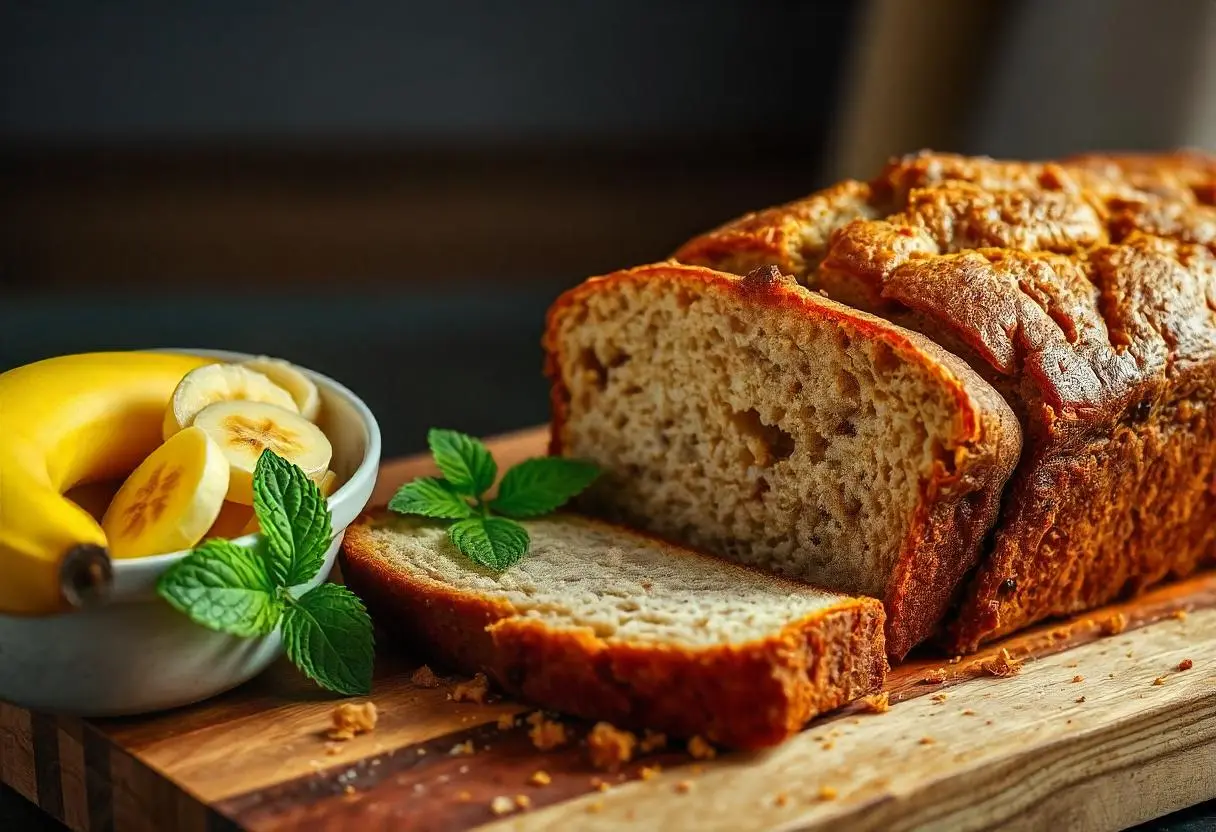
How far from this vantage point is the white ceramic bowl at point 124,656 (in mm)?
2371

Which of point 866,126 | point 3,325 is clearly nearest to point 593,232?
point 866,126

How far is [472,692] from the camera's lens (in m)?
2.66

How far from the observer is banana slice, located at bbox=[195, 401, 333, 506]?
2.60 meters

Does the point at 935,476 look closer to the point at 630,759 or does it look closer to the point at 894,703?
the point at 894,703

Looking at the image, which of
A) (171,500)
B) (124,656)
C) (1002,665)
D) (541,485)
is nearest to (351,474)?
(541,485)

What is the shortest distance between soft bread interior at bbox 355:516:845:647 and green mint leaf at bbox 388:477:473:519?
4cm

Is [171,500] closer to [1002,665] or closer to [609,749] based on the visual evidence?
[609,749]

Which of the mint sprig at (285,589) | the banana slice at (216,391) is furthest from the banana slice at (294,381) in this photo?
the mint sprig at (285,589)

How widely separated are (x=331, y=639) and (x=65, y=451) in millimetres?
581

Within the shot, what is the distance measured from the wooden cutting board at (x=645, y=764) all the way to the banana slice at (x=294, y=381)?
0.57m

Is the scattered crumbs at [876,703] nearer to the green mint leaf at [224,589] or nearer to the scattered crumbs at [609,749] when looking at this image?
the scattered crumbs at [609,749]

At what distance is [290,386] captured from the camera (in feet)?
10.3

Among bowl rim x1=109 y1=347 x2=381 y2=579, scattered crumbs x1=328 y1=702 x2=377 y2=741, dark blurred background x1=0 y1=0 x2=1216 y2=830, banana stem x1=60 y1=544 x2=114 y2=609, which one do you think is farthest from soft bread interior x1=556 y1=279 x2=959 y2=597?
dark blurred background x1=0 y1=0 x2=1216 y2=830

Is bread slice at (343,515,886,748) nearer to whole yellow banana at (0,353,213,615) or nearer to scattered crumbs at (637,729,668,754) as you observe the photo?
scattered crumbs at (637,729,668,754)
